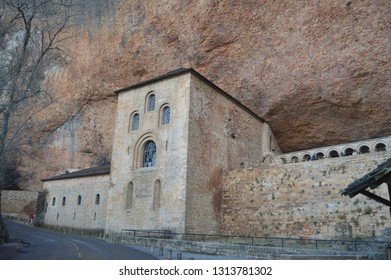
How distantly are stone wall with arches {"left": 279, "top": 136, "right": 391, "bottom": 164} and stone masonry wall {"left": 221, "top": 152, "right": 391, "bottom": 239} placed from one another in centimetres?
649

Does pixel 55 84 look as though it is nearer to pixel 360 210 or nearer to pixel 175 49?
pixel 175 49

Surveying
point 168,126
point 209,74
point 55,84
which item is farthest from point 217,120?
point 55,84

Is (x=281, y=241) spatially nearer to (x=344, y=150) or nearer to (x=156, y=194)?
(x=156, y=194)

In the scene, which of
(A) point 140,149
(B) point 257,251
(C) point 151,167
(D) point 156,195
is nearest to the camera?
(B) point 257,251

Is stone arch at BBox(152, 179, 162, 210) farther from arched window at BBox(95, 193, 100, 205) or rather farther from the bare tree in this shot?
arched window at BBox(95, 193, 100, 205)

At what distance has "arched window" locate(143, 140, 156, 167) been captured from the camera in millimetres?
18953

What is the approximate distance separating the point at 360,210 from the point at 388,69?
9.32 metres

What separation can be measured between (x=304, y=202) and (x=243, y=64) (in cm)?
1152

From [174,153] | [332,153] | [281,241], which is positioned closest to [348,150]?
[332,153]

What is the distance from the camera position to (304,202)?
16.5 m

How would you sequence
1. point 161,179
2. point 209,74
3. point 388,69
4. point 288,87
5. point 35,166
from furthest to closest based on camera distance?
point 35,166 → point 209,74 → point 288,87 → point 388,69 → point 161,179

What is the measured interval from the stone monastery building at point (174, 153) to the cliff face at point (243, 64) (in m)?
3.88

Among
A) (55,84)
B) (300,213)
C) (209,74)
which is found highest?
(55,84)

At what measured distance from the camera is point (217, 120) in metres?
20.2
